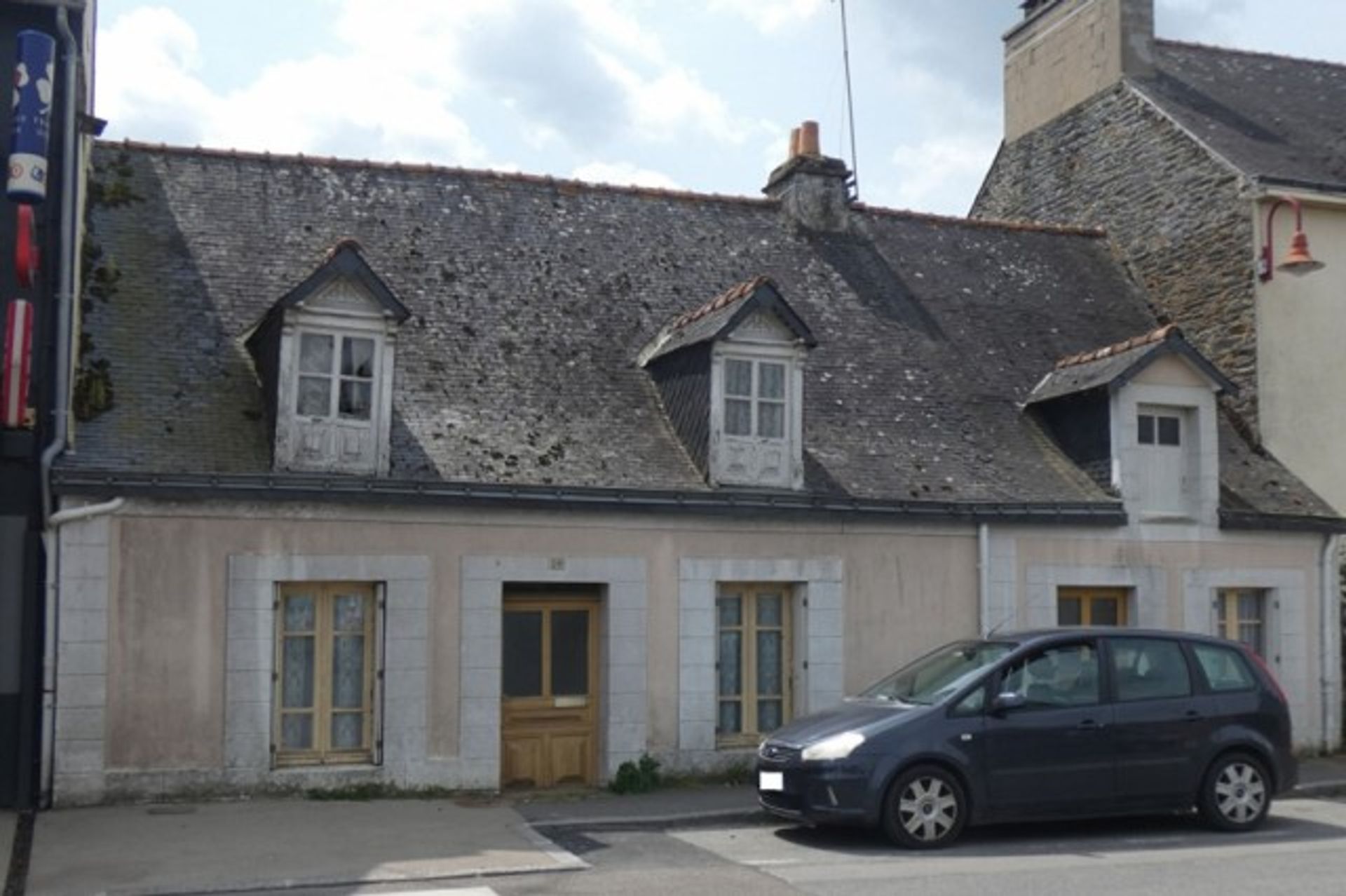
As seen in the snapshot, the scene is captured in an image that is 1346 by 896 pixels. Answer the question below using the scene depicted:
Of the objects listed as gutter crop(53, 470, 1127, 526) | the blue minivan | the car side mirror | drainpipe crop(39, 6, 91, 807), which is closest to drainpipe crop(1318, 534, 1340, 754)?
gutter crop(53, 470, 1127, 526)

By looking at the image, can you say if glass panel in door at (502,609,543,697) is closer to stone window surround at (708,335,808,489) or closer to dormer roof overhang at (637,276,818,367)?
stone window surround at (708,335,808,489)

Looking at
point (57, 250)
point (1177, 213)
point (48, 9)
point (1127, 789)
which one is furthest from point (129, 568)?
point (1177, 213)

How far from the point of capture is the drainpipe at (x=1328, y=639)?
16.9 m

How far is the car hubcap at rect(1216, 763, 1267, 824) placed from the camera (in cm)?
1208

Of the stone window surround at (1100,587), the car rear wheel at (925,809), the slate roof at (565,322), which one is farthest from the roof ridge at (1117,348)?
the car rear wheel at (925,809)

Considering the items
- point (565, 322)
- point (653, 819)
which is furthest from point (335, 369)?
point (653, 819)

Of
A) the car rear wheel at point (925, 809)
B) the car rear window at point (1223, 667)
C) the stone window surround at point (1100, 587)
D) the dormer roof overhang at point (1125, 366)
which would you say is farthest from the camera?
the dormer roof overhang at point (1125, 366)

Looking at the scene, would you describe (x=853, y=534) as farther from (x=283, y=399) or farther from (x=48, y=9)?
(x=48, y=9)

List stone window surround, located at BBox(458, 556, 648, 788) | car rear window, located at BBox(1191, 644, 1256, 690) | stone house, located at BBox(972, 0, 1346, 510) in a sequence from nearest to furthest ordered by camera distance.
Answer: car rear window, located at BBox(1191, 644, 1256, 690) → stone window surround, located at BBox(458, 556, 648, 788) → stone house, located at BBox(972, 0, 1346, 510)

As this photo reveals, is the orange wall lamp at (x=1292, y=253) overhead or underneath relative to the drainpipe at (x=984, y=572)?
overhead

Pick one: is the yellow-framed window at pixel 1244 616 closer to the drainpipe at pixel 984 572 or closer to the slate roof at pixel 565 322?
the slate roof at pixel 565 322

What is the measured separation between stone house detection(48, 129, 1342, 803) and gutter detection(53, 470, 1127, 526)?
0.11ft

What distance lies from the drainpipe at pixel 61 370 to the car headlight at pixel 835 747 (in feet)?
19.9

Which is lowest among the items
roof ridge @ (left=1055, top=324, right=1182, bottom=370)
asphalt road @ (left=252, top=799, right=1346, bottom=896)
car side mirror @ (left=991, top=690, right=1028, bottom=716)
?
asphalt road @ (left=252, top=799, right=1346, bottom=896)
